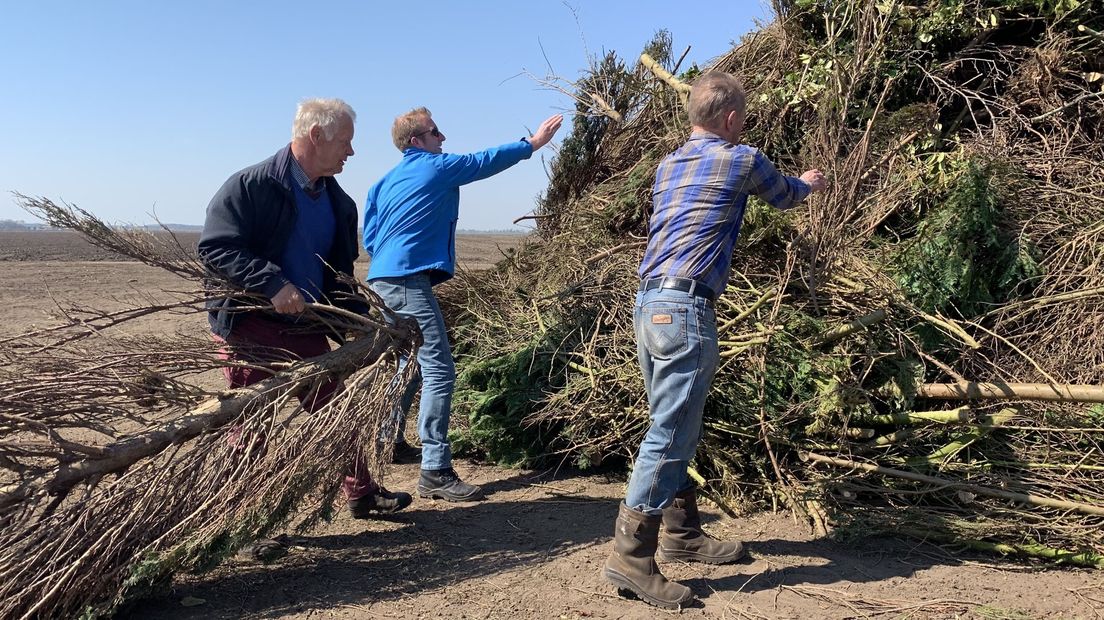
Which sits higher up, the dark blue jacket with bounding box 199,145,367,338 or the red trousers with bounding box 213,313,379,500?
the dark blue jacket with bounding box 199,145,367,338

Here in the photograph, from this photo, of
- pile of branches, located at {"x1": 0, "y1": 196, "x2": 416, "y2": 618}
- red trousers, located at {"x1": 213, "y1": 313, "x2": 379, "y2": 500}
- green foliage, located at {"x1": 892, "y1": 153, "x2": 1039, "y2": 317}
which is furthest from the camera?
green foliage, located at {"x1": 892, "y1": 153, "x2": 1039, "y2": 317}

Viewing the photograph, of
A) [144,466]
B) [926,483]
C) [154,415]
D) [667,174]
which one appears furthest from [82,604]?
[926,483]

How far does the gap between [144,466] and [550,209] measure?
3.37 m

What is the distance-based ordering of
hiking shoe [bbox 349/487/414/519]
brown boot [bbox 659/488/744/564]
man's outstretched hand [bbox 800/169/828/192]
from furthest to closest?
hiking shoe [bbox 349/487/414/519], brown boot [bbox 659/488/744/564], man's outstretched hand [bbox 800/169/828/192]

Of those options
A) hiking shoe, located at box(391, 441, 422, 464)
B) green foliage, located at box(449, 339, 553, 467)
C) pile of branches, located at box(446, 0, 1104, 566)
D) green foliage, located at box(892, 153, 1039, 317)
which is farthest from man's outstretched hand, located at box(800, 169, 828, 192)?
hiking shoe, located at box(391, 441, 422, 464)

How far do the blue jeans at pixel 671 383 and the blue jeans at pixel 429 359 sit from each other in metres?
1.37

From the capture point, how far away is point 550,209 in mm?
5586

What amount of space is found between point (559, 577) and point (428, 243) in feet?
5.68

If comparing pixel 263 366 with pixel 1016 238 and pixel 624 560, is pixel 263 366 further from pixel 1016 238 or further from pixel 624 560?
pixel 1016 238

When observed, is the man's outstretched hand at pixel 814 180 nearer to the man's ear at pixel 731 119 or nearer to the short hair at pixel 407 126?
the man's ear at pixel 731 119

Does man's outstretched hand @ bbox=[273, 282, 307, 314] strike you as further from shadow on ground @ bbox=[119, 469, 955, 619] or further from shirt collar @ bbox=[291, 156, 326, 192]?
shadow on ground @ bbox=[119, 469, 955, 619]

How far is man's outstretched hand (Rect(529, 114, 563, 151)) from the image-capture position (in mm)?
3963

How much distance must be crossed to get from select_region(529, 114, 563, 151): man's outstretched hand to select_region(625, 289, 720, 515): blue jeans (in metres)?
1.41

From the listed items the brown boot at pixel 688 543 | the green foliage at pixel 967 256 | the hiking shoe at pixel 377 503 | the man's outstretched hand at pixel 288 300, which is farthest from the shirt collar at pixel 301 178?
the green foliage at pixel 967 256
